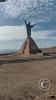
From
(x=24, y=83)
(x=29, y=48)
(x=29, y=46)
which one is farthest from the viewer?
(x=29, y=46)

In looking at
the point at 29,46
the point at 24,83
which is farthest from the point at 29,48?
the point at 24,83

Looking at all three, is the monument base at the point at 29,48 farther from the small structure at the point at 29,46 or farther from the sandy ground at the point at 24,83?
the sandy ground at the point at 24,83

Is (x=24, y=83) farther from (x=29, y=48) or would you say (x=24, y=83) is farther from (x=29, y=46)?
(x=29, y=46)

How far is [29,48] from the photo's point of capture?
39281 millimetres

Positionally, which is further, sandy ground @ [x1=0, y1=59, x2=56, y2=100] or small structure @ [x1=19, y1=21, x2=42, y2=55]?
small structure @ [x1=19, y1=21, x2=42, y2=55]

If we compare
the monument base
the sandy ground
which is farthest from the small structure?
the sandy ground

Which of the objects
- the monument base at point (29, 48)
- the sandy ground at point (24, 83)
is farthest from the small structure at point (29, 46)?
the sandy ground at point (24, 83)

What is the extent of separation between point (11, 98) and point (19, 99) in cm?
38

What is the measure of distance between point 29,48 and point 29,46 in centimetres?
45

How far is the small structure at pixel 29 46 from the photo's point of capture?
3925 centimetres

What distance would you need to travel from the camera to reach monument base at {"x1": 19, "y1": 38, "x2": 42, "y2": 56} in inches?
1543

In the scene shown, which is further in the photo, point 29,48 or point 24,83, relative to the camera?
point 29,48

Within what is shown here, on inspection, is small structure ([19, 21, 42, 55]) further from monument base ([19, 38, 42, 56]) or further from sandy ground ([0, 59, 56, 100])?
sandy ground ([0, 59, 56, 100])

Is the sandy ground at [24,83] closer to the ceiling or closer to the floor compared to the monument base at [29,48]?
closer to the ceiling
